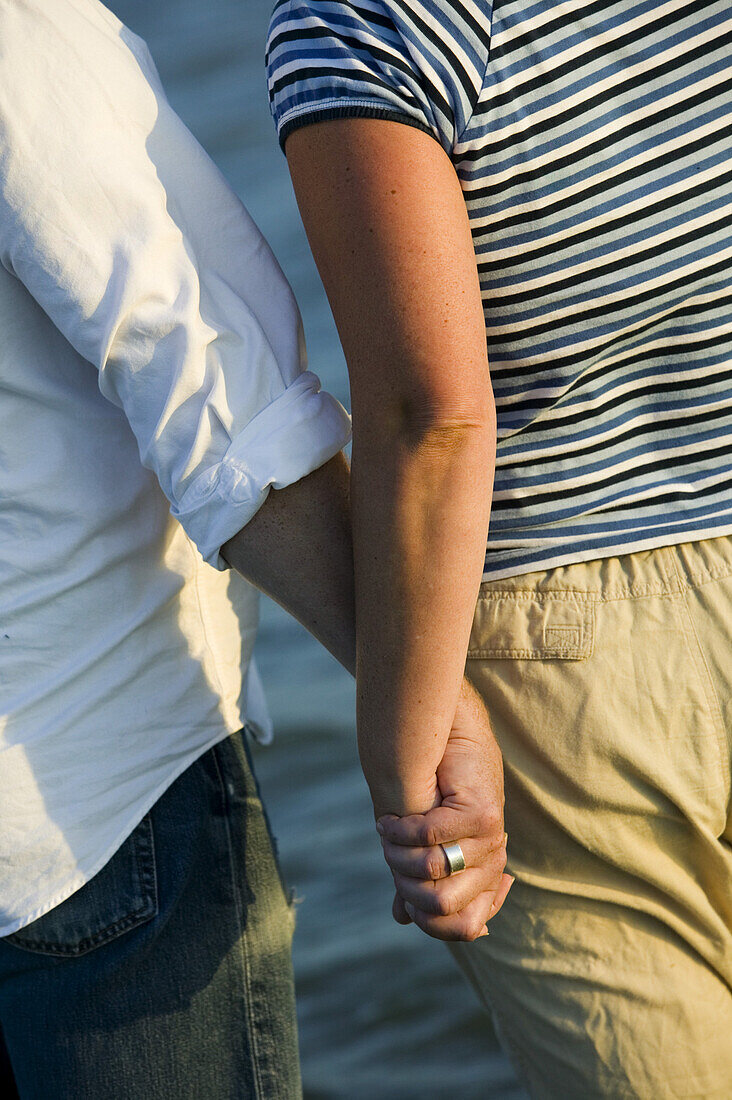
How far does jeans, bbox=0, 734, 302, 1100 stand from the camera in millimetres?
1140

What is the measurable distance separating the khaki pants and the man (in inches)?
3.3

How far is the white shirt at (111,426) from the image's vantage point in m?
0.95

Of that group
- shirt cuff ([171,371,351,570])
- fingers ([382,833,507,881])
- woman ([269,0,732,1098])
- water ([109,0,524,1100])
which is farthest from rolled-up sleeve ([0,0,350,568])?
water ([109,0,524,1100])

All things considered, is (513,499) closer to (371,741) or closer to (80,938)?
(371,741)

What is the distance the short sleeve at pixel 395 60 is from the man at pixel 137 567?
0.60 feet

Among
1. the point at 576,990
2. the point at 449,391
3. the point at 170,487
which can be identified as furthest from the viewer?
the point at 576,990

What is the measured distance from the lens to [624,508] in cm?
104

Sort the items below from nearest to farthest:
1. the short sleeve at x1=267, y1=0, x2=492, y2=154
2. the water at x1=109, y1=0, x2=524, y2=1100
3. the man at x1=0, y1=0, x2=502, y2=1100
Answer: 1. the short sleeve at x1=267, y1=0, x2=492, y2=154
2. the man at x1=0, y1=0, x2=502, y2=1100
3. the water at x1=109, y1=0, x2=524, y2=1100

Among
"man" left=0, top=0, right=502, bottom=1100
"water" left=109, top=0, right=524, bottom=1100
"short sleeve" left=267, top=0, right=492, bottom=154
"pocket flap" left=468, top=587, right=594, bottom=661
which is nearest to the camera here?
"short sleeve" left=267, top=0, right=492, bottom=154

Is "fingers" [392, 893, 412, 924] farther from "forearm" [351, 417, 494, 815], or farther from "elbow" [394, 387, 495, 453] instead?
"elbow" [394, 387, 495, 453]

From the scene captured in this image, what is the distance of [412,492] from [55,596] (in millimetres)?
376

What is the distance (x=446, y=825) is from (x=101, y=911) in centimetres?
36

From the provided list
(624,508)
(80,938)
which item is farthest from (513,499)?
(80,938)

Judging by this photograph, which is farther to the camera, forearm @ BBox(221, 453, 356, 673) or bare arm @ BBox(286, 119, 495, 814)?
forearm @ BBox(221, 453, 356, 673)
